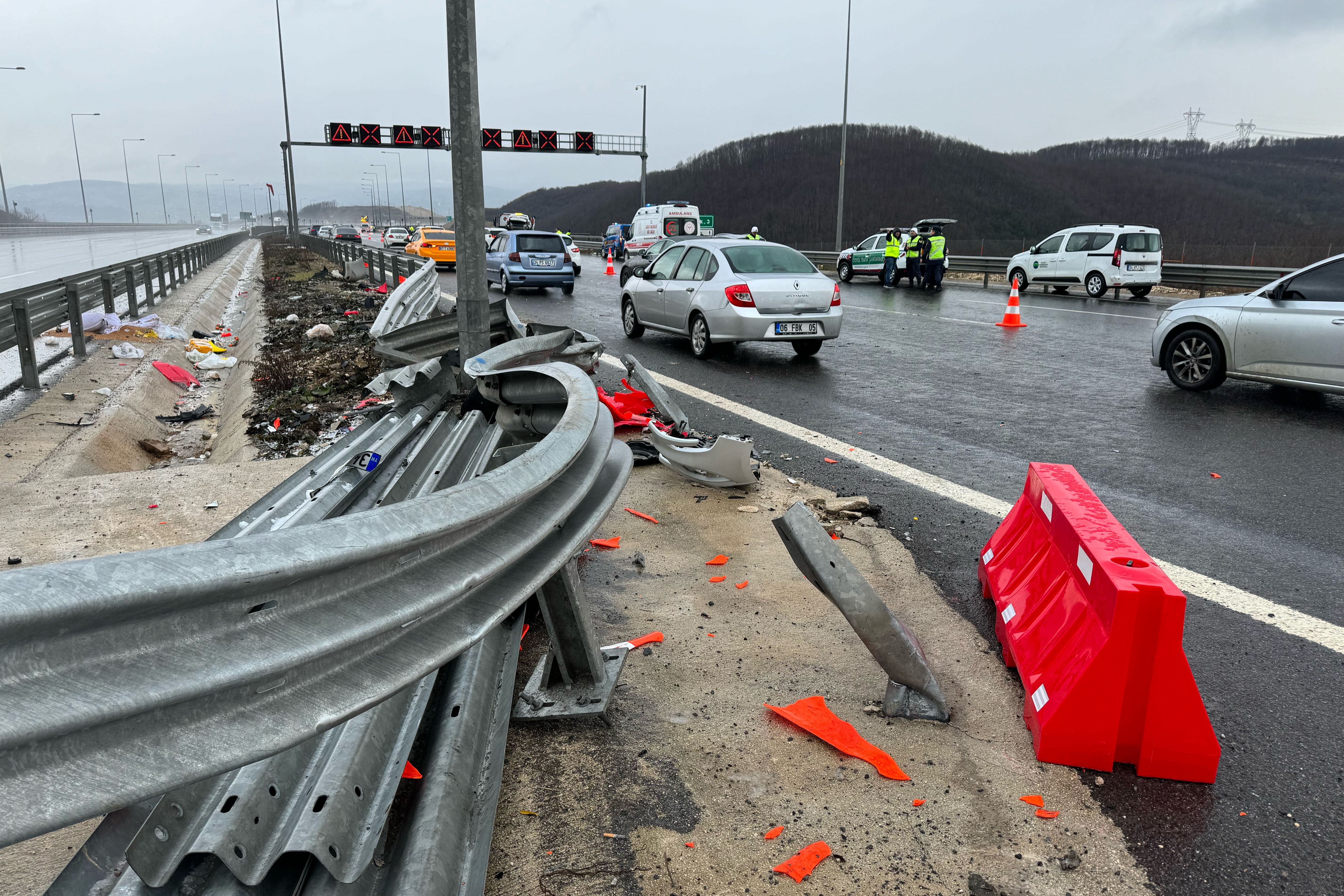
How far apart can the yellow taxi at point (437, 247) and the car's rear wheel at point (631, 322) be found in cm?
2041

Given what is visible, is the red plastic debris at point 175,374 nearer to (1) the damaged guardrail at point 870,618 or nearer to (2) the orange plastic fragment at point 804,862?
(1) the damaged guardrail at point 870,618

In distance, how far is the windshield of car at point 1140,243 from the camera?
22609 millimetres

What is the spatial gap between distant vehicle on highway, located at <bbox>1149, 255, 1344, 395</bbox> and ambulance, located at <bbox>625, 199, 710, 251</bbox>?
27579 millimetres

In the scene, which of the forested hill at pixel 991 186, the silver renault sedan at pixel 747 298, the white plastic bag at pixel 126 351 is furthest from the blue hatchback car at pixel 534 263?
the forested hill at pixel 991 186

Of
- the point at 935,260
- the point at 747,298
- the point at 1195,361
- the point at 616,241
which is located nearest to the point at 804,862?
the point at 1195,361

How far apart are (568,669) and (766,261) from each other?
9.88 m

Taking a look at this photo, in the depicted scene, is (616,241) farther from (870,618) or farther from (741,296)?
(870,618)

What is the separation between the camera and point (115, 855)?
6.14 feet

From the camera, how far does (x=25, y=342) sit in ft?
30.9

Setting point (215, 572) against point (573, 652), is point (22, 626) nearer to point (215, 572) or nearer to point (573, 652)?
point (215, 572)

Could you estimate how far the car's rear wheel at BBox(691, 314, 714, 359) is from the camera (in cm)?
1216

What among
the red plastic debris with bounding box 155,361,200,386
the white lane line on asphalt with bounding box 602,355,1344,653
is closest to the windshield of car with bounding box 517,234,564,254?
the red plastic debris with bounding box 155,361,200,386

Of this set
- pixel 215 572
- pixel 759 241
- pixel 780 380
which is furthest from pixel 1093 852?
pixel 759 241

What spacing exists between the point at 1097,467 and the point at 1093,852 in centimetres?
480
